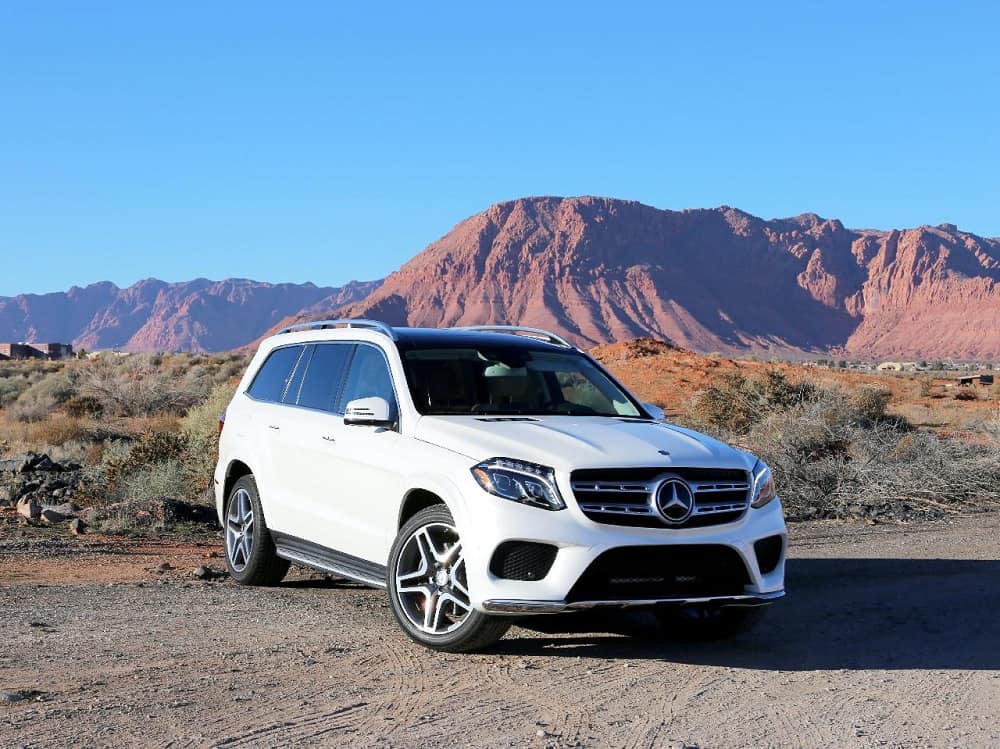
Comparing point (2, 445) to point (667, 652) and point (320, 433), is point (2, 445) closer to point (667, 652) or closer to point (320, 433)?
point (320, 433)

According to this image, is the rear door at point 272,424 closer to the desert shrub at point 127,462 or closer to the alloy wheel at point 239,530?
the alloy wheel at point 239,530

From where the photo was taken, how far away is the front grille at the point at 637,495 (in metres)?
6.19

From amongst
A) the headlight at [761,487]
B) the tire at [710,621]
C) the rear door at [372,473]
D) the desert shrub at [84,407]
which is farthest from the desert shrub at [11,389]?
the headlight at [761,487]

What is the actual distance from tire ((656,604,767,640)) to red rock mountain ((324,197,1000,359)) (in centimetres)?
13940

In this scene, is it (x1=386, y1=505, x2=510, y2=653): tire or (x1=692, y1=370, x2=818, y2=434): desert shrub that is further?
(x1=692, y1=370, x2=818, y2=434): desert shrub

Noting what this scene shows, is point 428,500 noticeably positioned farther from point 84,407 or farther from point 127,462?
point 84,407

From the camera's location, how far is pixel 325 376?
8242 millimetres

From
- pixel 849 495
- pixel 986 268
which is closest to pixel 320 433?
pixel 849 495

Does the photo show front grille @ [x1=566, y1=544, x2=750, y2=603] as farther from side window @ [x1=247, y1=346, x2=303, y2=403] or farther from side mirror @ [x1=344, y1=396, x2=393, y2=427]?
side window @ [x1=247, y1=346, x2=303, y2=403]

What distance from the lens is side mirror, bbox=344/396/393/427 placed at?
705 centimetres

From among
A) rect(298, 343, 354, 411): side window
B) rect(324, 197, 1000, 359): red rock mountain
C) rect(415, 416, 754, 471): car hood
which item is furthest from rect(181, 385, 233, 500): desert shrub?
rect(324, 197, 1000, 359): red rock mountain

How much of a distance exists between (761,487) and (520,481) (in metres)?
1.42

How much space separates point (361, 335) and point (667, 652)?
2784 millimetres

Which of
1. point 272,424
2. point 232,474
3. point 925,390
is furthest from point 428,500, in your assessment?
point 925,390
